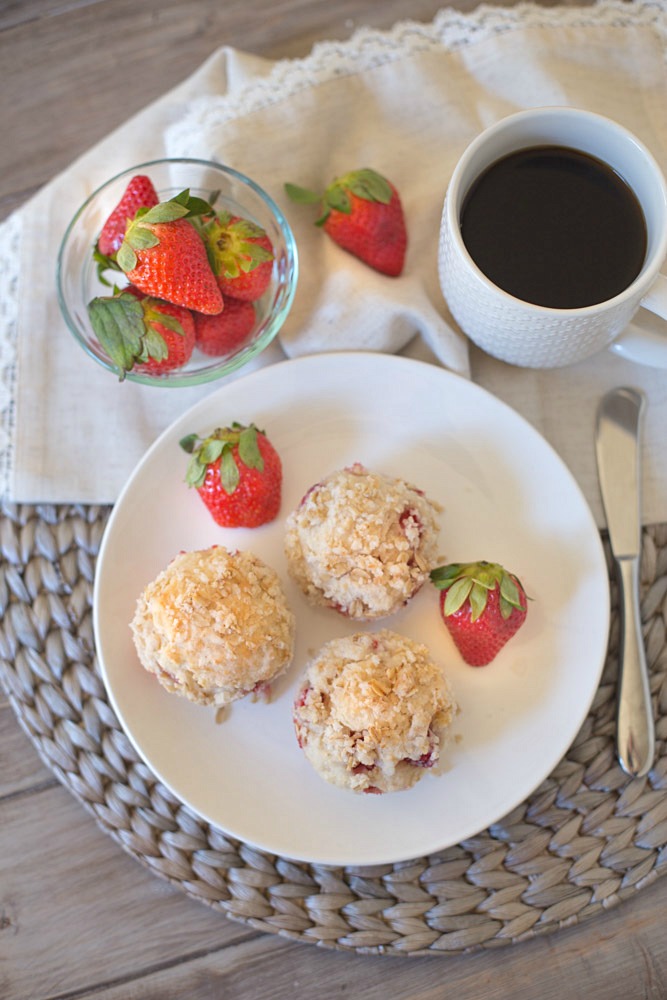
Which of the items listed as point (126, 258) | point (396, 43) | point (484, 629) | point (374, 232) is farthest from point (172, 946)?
point (396, 43)

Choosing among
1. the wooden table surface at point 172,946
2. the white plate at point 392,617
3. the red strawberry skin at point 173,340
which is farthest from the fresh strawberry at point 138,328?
the wooden table surface at point 172,946

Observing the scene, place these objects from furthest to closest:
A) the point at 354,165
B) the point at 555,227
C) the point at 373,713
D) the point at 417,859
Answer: the point at 354,165
the point at 417,859
the point at 555,227
the point at 373,713

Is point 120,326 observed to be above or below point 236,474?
above

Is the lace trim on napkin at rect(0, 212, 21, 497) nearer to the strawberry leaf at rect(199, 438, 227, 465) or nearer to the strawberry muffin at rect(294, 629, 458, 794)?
the strawberry leaf at rect(199, 438, 227, 465)

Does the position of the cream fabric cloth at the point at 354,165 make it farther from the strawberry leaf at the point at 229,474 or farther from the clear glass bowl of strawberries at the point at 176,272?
the strawberry leaf at the point at 229,474

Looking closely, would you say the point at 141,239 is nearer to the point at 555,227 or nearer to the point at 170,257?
the point at 170,257

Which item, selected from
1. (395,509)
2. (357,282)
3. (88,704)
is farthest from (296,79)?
(88,704)
